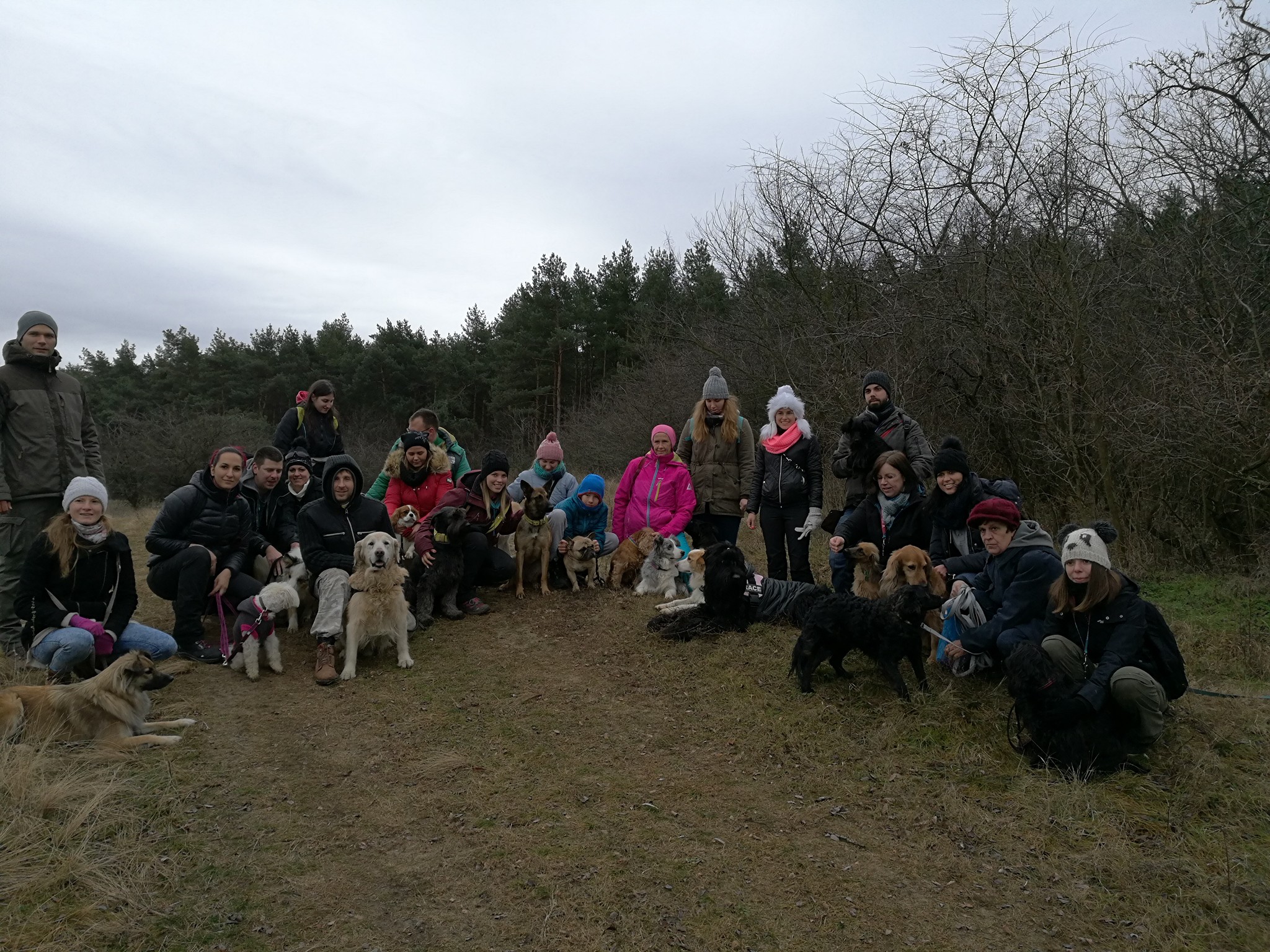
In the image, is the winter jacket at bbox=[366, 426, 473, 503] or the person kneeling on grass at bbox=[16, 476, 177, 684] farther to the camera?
the winter jacket at bbox=[366, 426, 473, 503]

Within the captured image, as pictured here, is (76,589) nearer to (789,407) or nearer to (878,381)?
(789,407)

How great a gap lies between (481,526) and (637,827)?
4.12 meters

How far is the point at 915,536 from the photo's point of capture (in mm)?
5367

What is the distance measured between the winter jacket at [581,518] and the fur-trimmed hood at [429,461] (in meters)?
1.26

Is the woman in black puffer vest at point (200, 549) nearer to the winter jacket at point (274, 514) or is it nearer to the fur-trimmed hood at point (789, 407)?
the winter jacket at point (274, 514)

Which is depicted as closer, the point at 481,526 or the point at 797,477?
the point at 797,477

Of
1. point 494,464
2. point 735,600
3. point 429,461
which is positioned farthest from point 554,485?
point 735,600

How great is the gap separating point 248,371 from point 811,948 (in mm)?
32590

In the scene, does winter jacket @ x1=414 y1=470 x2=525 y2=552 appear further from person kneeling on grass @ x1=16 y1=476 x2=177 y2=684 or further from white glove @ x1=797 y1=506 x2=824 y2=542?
white glove @ x1=797 y1=506 x2=824 y2=542

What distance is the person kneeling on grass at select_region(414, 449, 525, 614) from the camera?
679 cm

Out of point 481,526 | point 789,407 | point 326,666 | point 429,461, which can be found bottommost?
point 326,666

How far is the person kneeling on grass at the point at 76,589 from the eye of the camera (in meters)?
4.45

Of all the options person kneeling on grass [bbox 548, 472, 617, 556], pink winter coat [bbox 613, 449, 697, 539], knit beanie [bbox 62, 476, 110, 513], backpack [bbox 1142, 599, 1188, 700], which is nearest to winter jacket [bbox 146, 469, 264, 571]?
knit beanie [bbox 62, 476, 110, 513]

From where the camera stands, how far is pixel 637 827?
3.35 m
